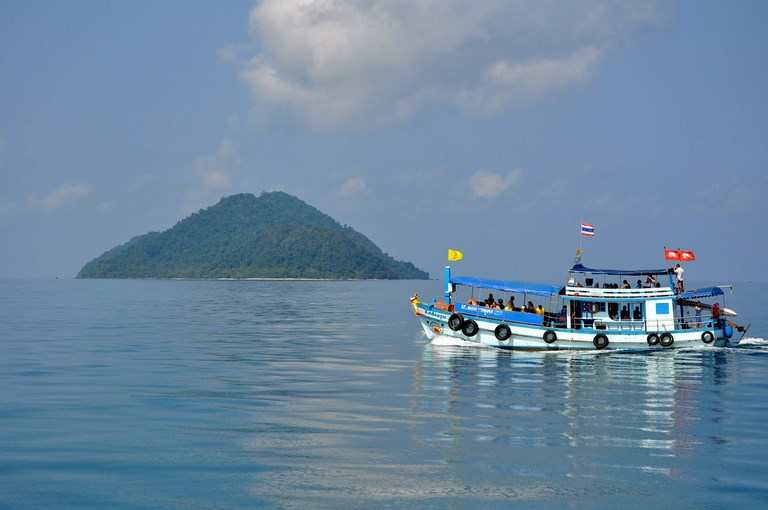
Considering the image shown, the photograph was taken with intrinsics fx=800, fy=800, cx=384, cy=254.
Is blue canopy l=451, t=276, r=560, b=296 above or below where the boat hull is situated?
above

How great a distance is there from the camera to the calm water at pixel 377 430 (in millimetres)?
17094

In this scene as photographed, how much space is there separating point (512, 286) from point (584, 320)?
4802 millimetres

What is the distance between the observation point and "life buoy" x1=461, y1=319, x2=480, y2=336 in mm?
48031

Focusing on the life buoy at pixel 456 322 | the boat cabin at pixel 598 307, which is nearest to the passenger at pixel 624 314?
the boat cabin at pixel 598 307

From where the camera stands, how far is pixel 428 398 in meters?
29.1

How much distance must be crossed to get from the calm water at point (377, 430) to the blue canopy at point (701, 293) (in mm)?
4954

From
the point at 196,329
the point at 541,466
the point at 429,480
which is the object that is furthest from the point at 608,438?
the point at 196,329

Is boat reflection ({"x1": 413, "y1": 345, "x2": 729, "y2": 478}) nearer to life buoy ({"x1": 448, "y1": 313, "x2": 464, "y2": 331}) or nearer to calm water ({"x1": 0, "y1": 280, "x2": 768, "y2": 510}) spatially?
calm water ({"x1": 0, "y1": 280, "x2": 768, "y2": 510})

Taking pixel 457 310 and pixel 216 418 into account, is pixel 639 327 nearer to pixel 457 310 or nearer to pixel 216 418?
pixel 457 310

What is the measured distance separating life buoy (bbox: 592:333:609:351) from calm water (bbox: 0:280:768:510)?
2546 millimetres

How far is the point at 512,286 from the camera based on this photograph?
1921 inches

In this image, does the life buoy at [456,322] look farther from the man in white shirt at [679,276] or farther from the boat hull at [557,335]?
the man in white shirt at [679,276]

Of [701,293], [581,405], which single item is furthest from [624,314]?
[581,405]

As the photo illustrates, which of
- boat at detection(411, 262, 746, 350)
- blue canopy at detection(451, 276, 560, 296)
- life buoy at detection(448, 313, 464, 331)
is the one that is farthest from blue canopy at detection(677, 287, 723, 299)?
life buoy at detection(448, 313, 464, 331)
